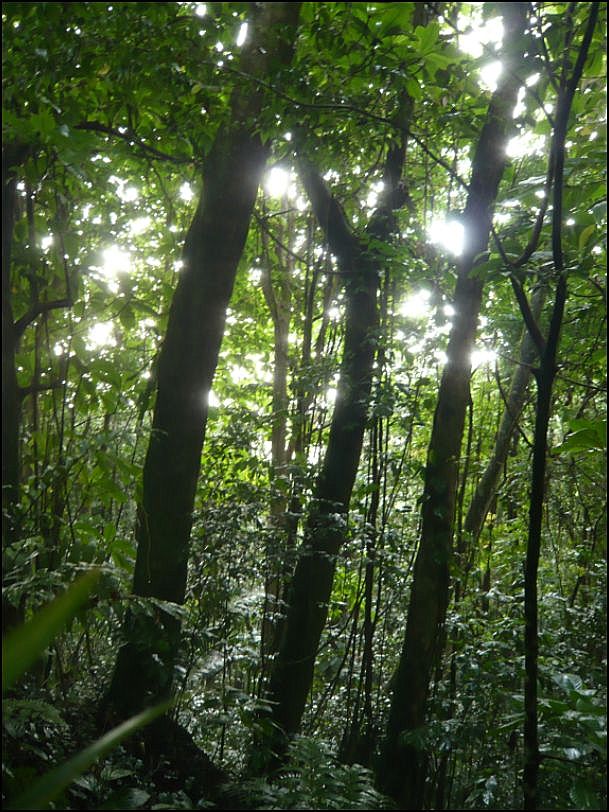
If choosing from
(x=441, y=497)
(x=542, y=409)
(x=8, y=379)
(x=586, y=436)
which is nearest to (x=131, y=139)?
(x=8, y=379)

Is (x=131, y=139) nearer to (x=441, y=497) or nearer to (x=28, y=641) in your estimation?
(x=441, y=497)

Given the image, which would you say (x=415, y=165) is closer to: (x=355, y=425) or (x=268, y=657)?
(x=355, y=425)

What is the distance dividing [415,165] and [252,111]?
2585 mm

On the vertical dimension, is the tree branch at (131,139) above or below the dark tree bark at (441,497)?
above

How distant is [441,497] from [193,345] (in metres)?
1.36

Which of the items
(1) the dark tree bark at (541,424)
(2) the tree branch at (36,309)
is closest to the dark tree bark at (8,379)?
(2) the tree branch at (36,309)

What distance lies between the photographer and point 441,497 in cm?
305

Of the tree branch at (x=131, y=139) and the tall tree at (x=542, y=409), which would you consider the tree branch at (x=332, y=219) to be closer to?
the tree branch at (x=131, y=139)

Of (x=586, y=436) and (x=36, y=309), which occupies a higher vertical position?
(x=36, y=309)

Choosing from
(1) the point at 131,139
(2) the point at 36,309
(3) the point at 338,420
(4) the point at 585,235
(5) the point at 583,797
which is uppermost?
(1) the point at 131,139

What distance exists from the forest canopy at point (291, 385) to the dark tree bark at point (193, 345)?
0.04 feet

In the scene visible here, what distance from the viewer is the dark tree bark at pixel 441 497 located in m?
2.85

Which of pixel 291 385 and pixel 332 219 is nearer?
pixel 291 385

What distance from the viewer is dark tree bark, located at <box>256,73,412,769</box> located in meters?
4.29
